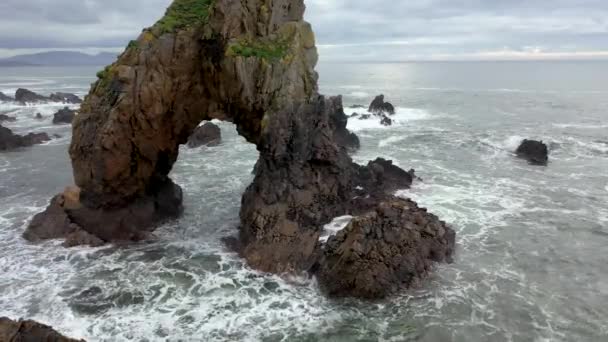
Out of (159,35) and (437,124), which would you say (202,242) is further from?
(437,124)

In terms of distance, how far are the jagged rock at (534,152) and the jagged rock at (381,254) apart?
22013mm

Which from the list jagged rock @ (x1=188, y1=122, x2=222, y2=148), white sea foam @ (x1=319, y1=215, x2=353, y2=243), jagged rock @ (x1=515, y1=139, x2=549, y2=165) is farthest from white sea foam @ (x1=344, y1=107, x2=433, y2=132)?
white sea foam @ (x1=319, y1=215, x2=353, y2=243)

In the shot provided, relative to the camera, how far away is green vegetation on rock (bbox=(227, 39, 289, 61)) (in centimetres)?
2183

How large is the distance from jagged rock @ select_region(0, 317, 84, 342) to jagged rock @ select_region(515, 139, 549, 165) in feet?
122

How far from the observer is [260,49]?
73.6 feet

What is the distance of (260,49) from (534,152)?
28480 millimetres

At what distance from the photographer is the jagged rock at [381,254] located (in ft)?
61.6

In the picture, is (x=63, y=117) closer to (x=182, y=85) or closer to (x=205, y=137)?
(x=205, y=137)

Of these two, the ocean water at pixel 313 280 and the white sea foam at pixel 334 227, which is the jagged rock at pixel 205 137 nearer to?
the ocean water at pixel 313 280

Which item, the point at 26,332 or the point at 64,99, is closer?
the point at 26,332

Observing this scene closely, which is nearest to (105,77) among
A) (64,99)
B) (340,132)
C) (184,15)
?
(184,15)

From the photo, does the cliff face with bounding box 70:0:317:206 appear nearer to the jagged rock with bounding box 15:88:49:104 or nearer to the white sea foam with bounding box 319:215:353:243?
the white sea foam with bounding box 319:215:353:243

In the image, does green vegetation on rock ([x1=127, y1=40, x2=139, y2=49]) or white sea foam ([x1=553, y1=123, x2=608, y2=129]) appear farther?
white sea foam ([x1=553, y1=123, x2=608, y2=129])

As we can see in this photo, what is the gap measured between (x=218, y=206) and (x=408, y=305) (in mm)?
13850
